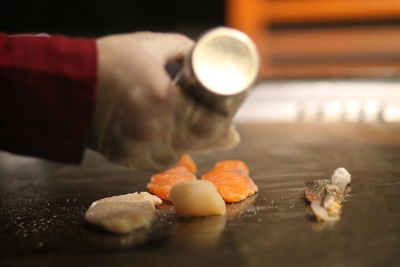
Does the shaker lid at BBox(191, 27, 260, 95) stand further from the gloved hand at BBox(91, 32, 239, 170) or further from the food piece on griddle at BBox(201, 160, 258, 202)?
the food piece on griddle at BBox(201, 160, 258, 202)

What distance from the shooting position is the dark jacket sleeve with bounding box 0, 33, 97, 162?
1.12 metres

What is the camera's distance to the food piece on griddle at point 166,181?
1.56 metres

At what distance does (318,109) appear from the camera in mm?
2969

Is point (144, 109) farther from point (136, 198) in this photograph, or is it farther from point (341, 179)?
point (341, 179)

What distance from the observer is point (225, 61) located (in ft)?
3.56

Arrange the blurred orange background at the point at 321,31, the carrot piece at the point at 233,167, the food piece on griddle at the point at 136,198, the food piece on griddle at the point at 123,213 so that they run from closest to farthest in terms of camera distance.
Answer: the food piece on griddle at the point at 123,213 < the food piece on griddle at the point at 136,198 < the carrot piece at the point at 233,167 < the blurred orange background at the point at 321,31

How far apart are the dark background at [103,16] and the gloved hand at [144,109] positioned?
2787mm

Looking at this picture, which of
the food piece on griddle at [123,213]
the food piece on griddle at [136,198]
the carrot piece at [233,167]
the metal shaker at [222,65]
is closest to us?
the metal shaker at [222,65]

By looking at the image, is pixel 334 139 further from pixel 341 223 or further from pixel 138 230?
pixel 138 230

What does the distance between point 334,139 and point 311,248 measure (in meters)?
1.30

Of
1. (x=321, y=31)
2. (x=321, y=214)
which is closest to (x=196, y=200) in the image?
(x=321, y=214)

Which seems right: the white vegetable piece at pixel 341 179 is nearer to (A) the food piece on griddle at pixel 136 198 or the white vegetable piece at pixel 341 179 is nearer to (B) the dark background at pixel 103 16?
(A) the food piece on griddle at pixel 136 198

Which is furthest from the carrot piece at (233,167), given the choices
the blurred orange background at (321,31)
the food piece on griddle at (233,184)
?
the blurred orange background at (321,31)

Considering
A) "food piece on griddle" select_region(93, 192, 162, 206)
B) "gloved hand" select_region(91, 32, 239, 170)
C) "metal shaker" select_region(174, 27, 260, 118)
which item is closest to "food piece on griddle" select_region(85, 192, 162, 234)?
"food piece on griddle" select_region(93, 192, 162, 206)
